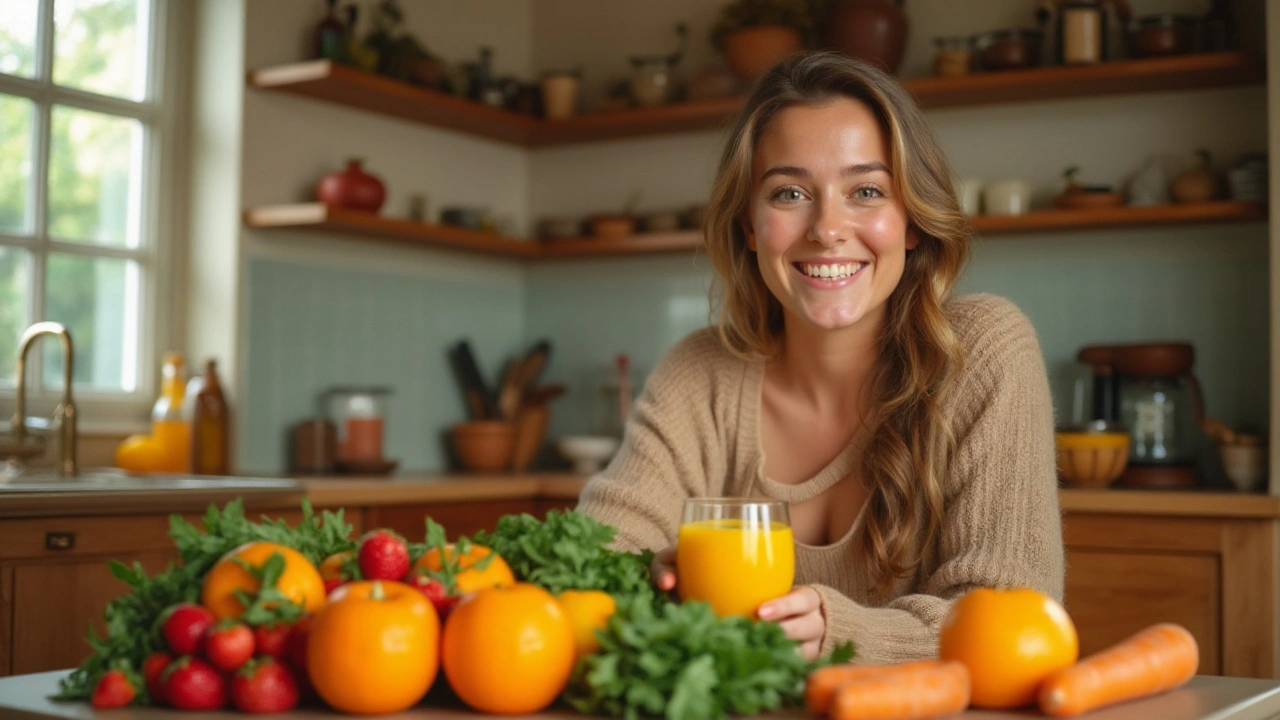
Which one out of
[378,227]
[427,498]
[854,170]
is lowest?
[427,498]

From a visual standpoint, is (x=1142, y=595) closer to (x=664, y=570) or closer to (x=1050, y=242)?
(x=1050, y=242)

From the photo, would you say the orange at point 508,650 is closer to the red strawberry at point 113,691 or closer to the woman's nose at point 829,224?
the red strawberry at point 113,691

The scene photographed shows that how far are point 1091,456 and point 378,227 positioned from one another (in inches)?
75.9

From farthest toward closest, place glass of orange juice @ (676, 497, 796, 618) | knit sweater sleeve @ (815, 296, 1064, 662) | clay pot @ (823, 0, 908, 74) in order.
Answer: clay pot @ (823, 0, 908, 74)
knit sweater sleeve @ (815, 296, 1064, 662)
glass of orange juice @ (676, 497, 796, 618)

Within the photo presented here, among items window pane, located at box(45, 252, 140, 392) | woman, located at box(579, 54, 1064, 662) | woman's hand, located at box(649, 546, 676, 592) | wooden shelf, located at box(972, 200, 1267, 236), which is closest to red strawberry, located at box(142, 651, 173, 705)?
woman's hand, located at box(649, 546, 676, 592)

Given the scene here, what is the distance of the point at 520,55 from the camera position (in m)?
4.60

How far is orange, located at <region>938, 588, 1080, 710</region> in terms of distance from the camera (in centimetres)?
103

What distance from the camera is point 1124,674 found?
105 centimetres

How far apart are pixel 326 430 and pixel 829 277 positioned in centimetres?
222

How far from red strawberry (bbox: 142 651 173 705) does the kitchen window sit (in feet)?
8.28

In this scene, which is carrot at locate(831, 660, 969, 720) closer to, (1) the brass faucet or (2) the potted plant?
(1) the brass faucet

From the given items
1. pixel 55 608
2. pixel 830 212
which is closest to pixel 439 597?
pixel 830 212

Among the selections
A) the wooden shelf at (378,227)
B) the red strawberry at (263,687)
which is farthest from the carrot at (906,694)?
the wooden shelf at (378,227)

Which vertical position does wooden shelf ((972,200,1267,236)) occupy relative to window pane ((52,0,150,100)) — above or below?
below
